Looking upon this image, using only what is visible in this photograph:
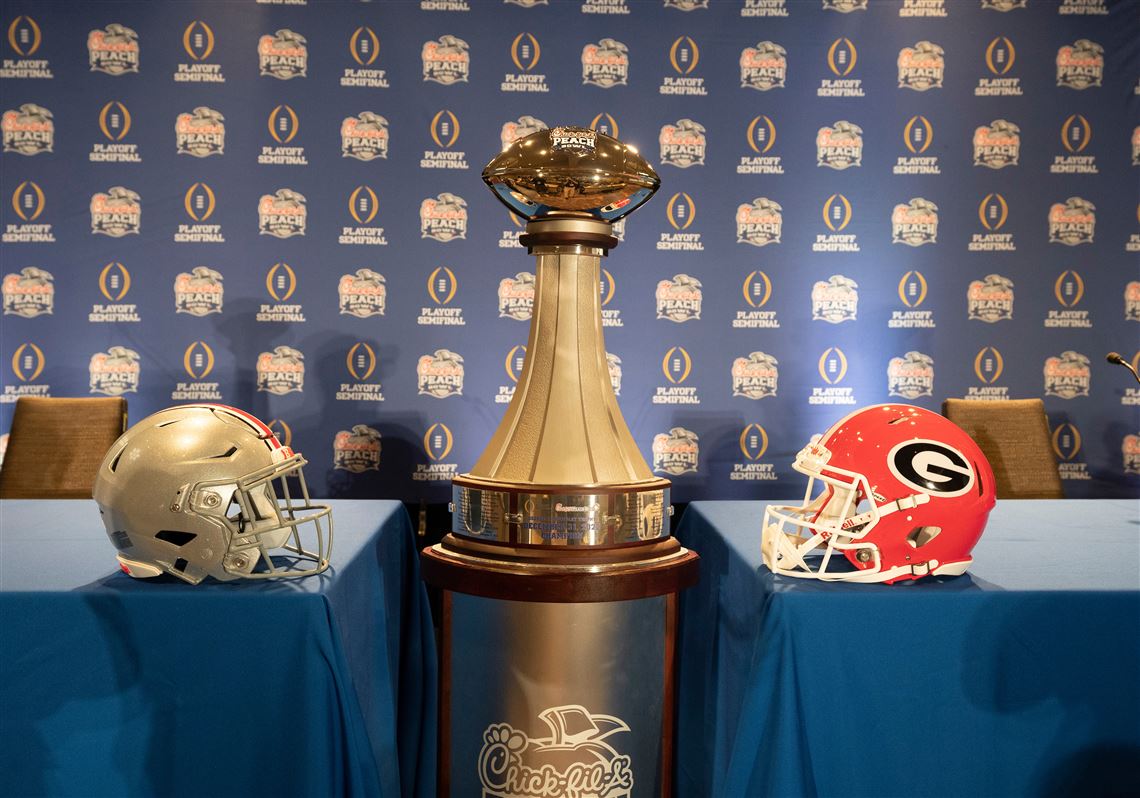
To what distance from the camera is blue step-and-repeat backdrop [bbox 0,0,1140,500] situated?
13.6 feet

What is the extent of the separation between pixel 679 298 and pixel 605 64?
1093 mm

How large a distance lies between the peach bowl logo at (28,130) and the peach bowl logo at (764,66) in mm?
3065

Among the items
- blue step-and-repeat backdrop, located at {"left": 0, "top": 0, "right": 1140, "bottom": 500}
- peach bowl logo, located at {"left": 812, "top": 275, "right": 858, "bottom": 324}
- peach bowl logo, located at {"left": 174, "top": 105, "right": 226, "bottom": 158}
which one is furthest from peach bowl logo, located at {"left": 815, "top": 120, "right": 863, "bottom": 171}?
peach bowl logo, located at {"left": 174, "top": 105, "right": 226, "bottom": 158}

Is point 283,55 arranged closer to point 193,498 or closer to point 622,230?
point 622,230

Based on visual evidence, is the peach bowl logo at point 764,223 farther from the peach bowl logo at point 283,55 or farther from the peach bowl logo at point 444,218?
the peach bowl logo at point 283,55

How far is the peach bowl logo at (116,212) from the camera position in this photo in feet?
13.6

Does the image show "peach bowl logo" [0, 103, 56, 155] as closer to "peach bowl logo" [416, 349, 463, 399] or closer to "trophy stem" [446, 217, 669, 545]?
"peach bowl logo" [416, 349, 463, 399]

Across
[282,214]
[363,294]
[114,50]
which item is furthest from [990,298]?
[114,50]

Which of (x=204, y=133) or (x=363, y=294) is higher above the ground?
(x=204, y=133)

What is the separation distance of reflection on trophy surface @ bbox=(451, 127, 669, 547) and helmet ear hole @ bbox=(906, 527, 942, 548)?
356 mm

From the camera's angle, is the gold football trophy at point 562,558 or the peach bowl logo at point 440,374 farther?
the peach bowl logo at point 440,374

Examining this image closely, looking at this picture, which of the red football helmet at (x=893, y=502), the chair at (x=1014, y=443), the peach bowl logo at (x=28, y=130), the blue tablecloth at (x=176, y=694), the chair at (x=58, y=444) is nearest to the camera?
the blue tablecloth at (x=176, y=694)

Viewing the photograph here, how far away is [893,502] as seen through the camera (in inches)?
52.8

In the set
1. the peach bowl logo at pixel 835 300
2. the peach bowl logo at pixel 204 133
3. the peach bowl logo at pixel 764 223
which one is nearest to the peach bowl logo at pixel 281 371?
the peach bowl logo at pixel 204 133
